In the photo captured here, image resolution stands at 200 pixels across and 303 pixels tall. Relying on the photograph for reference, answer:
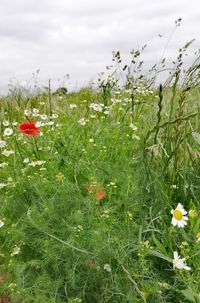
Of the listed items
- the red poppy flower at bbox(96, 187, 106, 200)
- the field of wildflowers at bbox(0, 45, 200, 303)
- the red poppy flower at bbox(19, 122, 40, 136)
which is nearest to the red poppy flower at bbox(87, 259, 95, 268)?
the field of wildflowers at bbox(0, 45, 200, 303)

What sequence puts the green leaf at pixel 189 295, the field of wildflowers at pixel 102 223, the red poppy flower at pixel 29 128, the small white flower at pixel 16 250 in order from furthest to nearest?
the red poppy flower at pixel 29 128 → the small white flower at pixel 16 250 → the field of wildflowers at pixel 102 223 → the green leaf at pixel 189 295

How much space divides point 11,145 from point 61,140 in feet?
2.13

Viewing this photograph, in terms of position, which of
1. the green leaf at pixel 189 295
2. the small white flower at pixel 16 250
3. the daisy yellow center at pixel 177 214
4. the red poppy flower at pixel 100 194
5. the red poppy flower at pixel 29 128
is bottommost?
the small white flower at pixel 16 250

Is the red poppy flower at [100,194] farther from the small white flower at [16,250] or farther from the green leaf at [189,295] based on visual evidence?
the green leaf at [189,295]

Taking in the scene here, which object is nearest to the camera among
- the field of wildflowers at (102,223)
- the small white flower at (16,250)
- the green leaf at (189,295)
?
the green leaf at (189,295)

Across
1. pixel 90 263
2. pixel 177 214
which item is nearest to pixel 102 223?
pixel 90 263

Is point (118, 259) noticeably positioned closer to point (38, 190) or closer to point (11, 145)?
point (38, 190)

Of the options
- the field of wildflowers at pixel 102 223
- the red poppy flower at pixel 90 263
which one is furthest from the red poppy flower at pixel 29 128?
the red poppy flower at pixel 90 263

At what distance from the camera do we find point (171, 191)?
2.59m

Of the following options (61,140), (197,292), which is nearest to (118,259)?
(197,292)

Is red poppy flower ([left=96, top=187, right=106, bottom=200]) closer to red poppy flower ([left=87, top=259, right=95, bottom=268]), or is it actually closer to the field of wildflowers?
the field of wildflowers

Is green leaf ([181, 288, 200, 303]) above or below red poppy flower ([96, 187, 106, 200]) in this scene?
below

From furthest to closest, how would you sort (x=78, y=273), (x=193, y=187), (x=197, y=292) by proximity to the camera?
(x=193, y=187) → (x=78, y=273) → (x=197, y=292)

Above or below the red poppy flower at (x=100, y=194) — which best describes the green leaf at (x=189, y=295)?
below
